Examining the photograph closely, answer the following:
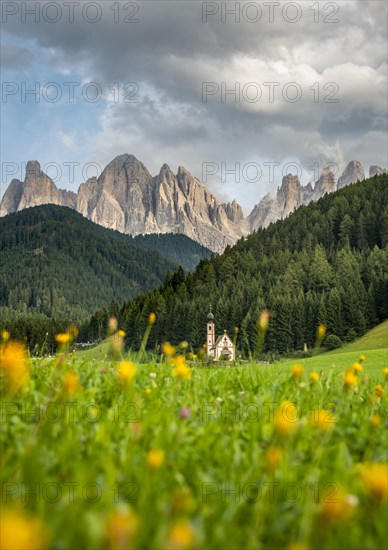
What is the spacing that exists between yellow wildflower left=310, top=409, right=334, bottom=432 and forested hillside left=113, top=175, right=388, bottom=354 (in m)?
62.6

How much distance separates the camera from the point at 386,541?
2730mm

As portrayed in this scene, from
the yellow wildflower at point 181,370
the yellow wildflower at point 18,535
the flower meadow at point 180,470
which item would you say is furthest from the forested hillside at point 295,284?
the yellow wildflower at point 18,535

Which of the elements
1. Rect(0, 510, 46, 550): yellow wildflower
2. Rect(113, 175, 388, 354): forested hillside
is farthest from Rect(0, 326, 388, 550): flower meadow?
Rect(113, 175, 388, 354): forested hillside

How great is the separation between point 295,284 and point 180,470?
10831 centimetres

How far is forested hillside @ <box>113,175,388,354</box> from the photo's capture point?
89125mm

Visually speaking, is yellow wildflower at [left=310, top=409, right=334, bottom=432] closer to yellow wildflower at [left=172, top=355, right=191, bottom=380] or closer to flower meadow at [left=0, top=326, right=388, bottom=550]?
flower meadow at [left=0, top=326, right=388, bottom=550]

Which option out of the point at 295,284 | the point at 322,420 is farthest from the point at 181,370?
the point at 295,284

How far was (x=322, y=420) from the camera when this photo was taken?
12.1 ft

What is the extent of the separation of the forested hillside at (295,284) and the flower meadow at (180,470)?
62.7 m

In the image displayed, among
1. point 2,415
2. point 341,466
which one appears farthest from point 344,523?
point 2,415

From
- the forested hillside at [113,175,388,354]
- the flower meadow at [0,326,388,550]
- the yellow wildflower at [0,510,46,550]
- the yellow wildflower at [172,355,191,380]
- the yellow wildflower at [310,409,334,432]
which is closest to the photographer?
the yellow wildflower at [0,510,46,550]

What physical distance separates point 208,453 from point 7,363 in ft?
6.07

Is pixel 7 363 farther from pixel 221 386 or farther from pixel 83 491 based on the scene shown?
pixel 221 386

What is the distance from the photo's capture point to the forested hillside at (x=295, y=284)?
3509 inches
